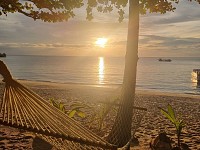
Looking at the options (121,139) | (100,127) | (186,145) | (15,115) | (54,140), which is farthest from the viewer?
(100,127)

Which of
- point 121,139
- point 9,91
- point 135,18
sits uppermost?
point 135,18

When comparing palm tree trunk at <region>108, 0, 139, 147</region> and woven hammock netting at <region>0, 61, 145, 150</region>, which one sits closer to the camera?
woven hammock netting at <region>0, 61, 145, 150</region>

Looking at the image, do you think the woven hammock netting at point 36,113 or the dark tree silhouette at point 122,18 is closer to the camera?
the woven hammock netting at point 36,113

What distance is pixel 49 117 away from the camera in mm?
4176

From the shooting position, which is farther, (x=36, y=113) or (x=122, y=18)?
(x=122, y=18)

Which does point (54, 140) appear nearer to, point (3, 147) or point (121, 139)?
point (121, 139)

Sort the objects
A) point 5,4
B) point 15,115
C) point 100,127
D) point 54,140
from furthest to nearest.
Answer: point 100,127 < point 5,4 < point 54,140 < point 15,115

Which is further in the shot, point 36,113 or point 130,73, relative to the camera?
point 130,73

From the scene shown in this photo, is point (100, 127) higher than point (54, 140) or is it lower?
lower

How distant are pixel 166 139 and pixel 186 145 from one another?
889 mm

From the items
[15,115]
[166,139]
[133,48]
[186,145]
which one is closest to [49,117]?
[15,115]

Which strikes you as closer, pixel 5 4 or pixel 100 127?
pixel 5 4

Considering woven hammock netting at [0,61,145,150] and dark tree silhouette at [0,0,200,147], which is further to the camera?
dark tree silhouette at [0,0,200,147]

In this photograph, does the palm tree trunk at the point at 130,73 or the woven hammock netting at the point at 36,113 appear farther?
the palm tree trunk at the point at 130,73
